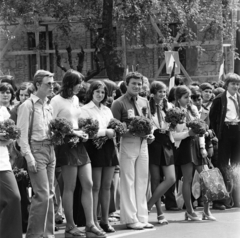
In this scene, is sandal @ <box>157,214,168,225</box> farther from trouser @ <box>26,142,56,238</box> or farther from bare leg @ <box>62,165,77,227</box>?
trouser @ <box>26,142,56,238</box>

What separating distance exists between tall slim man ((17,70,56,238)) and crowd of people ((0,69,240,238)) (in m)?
0.01

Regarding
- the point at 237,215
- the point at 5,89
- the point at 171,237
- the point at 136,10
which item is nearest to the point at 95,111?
the point at 5,89

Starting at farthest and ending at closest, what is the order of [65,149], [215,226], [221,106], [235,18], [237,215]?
1. [235,18]
2. [221,106]
3. [237,215]
4. [215,226]
5. [65,149]

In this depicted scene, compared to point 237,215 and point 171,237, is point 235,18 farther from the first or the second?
point 171,237

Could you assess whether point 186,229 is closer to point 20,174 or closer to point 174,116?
point 174,116

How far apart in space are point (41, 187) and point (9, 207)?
1.66ft

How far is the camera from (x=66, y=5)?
972 inches

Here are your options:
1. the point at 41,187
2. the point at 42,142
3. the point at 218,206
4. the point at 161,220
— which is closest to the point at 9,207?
the point at 41,187

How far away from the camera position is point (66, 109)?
883cm

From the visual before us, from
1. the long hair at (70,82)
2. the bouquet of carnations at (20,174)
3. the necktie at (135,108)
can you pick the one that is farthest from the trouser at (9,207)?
the necktie at (135,108)

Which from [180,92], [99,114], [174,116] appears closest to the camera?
[99,114]

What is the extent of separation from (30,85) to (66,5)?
14.8 metres

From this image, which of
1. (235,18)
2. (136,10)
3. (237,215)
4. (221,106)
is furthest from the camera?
(235,18)

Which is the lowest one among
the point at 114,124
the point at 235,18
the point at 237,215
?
the point at 237,215
